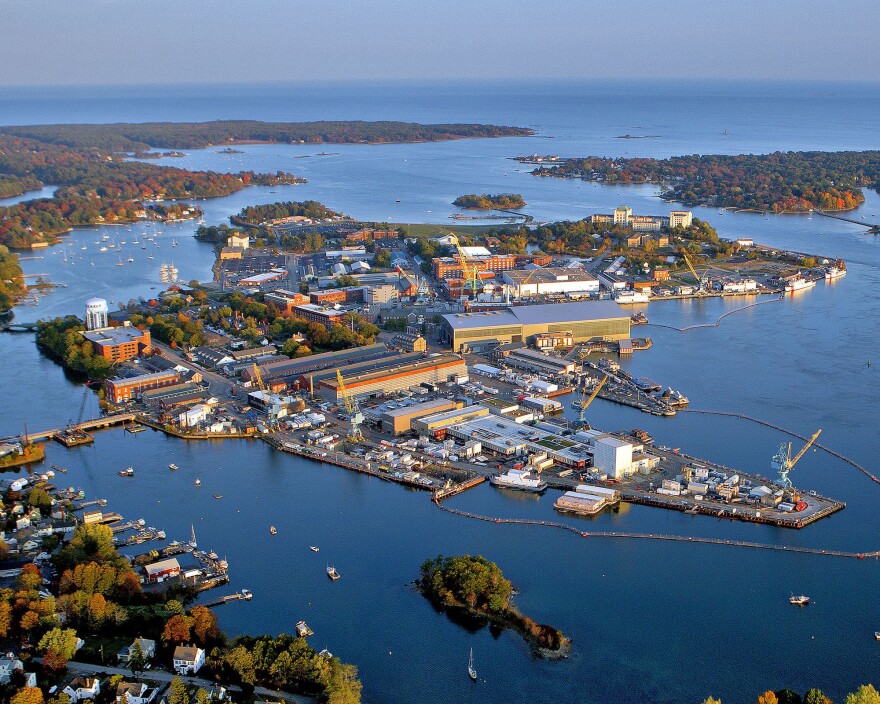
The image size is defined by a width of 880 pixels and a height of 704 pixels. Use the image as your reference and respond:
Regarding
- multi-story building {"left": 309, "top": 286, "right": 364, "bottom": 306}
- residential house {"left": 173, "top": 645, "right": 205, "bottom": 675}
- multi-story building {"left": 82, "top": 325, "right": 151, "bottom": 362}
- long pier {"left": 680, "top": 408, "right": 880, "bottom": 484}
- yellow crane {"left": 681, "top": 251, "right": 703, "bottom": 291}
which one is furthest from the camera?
yellow crane {"left": 681, "top": 251, "right": 703, "bottom": 291}

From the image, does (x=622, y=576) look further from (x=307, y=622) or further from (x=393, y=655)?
(x=307, y=622)

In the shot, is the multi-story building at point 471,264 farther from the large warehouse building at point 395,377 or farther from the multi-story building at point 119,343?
the multi-story building at point 119,343

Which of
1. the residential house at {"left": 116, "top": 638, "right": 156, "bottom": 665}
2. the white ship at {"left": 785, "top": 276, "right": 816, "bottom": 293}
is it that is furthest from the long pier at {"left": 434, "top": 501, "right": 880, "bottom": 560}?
the white ship at {"left": 785, "top": 276, "right": 816, "bottom": 293}

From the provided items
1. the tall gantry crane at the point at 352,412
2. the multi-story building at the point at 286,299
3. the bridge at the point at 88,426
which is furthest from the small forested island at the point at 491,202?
the bridge at the point at 88,426

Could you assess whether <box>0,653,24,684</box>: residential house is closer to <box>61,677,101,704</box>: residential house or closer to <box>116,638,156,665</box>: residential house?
<box>61,677,101,704</box>: residential house

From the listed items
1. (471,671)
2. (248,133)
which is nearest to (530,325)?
(471,671)
